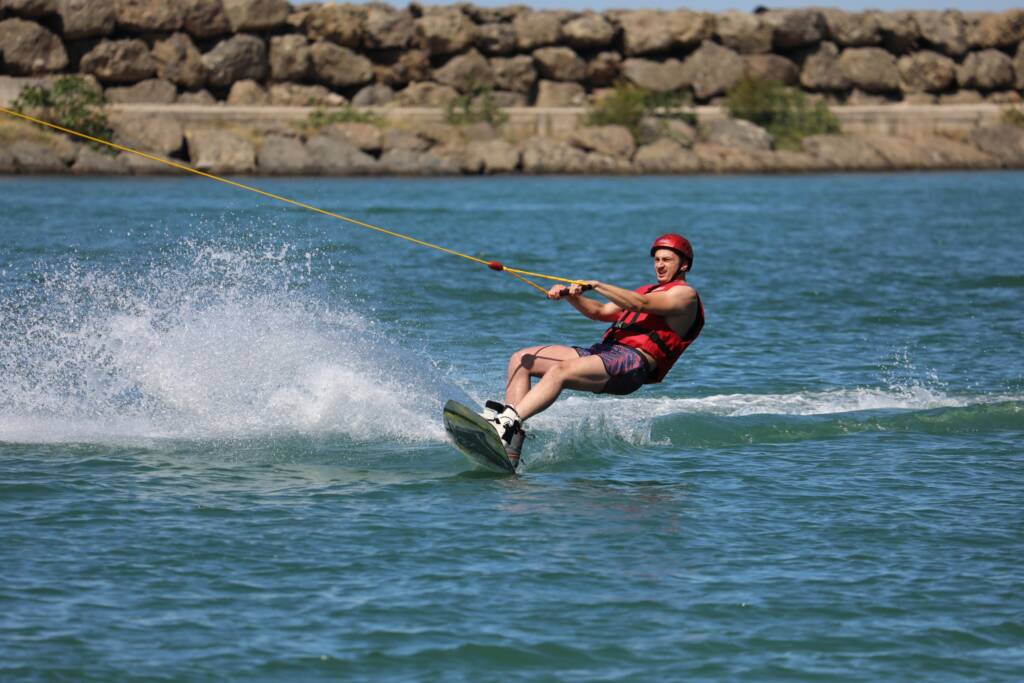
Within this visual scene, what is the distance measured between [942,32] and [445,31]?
2879cm

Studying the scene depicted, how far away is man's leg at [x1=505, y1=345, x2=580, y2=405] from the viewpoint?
9.20 metres

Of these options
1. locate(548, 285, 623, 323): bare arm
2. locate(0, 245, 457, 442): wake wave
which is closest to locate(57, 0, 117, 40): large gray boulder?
locate(0, 245, 457, 442): wake wave

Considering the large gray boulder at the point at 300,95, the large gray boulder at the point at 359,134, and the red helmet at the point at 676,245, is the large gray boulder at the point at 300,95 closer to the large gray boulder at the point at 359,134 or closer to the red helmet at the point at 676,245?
the large gray boulder at the point at 359,134

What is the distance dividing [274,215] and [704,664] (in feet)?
78.0

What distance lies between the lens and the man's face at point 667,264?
30.3ft

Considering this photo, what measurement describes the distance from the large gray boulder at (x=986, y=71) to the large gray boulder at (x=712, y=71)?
1549 cm

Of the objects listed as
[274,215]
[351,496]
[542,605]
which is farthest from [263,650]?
[274,215]

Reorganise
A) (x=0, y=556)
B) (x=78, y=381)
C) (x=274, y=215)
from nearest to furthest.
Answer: (x=0, y=556), (x=78, y=381), (x=274, y=215)

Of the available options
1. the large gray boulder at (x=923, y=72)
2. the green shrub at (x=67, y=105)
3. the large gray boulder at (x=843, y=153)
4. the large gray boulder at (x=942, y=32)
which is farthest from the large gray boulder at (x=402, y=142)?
the large gray boulder at (x=942, y=32)

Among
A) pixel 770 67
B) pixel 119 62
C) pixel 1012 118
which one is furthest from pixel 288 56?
pixel 1012 118

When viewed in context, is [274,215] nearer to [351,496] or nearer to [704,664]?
[351,496]

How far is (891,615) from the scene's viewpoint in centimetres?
662

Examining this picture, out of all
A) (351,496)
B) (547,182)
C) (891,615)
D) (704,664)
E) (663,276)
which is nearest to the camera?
(704,664)

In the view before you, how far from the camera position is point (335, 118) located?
61.1 m
